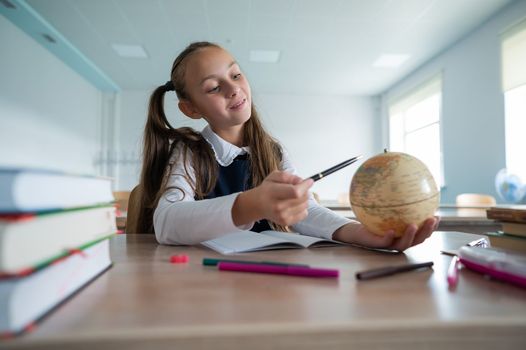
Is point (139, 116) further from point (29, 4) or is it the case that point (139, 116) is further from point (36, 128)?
point (29, 4)

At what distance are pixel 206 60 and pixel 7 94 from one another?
3.84 metres

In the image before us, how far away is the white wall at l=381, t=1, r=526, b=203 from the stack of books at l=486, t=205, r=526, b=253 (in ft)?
Result: 12.6

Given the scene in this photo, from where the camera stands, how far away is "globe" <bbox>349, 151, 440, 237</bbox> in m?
0.58

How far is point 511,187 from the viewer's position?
3311 millimetres

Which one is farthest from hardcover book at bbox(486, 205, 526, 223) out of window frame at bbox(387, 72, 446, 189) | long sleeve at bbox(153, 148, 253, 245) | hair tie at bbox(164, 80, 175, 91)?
window frame at bbox(387, 72, 446, 189)

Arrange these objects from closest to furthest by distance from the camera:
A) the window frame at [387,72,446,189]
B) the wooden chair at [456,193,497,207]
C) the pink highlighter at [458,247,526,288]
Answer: the pink highlighter at [458,247,526,288] → the wooden chair at [456,193,497,207] → the window frame at [387,72,446,189]

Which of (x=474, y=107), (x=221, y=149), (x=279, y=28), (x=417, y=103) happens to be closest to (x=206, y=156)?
(x=221, y=149)

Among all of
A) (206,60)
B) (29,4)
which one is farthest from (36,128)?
(206,60)

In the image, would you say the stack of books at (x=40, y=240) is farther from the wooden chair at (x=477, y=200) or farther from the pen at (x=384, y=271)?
the wooden chair at (x=477, y=200)

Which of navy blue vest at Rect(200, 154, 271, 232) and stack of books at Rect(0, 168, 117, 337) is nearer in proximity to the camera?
stack of books at Rect(0, 168, 117, 337)

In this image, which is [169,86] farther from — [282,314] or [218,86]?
[282,314]

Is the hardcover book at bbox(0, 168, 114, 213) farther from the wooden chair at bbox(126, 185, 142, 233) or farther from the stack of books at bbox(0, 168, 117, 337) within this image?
the wooden chair at bbox(126, 185, 142, 233)

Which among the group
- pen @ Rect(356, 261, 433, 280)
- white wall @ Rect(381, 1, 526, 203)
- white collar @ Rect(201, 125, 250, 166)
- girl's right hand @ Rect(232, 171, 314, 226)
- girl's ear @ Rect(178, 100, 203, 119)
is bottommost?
pen @ Rect(356, 261, 433, 280)

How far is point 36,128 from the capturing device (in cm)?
439
